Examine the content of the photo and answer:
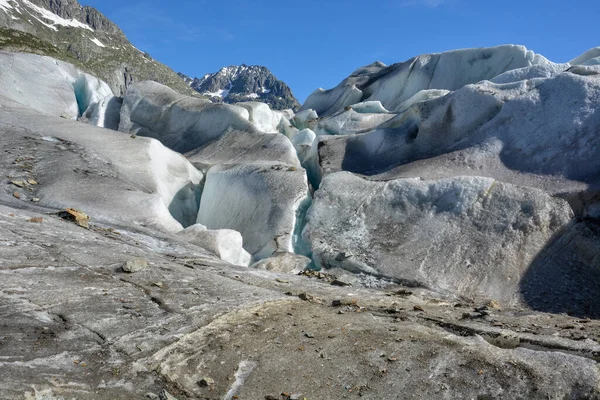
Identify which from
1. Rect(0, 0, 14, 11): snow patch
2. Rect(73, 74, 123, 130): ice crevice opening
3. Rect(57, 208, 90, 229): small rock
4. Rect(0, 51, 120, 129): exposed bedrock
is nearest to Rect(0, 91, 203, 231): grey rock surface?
Rect(57, 208, 90, 229): small rock

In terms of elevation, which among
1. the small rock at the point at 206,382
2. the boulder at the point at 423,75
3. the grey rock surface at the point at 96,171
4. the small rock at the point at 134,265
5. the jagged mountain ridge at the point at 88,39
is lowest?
the small rock at the point at 206,382

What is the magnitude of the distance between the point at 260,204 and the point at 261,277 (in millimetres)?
5670

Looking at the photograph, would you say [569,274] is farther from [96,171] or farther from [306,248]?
[96,171]

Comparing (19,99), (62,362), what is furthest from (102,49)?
(62,362)

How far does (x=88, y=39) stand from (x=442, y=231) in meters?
160

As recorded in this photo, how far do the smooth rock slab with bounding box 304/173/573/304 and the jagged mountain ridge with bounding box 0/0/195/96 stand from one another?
11621cm

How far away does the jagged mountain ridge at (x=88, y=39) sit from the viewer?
5241 inches

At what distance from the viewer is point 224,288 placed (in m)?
7.99

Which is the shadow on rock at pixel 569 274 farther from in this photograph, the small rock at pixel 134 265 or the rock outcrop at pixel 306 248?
the small rock at pixel 134 265

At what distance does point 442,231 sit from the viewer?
41.0ft

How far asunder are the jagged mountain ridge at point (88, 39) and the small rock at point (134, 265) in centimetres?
11960

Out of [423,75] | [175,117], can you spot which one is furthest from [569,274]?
[423,75]

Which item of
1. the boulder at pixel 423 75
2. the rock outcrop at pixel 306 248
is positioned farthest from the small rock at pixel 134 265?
the boulder at pixel 423 75

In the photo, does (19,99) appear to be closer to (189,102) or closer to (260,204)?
(189,102)
